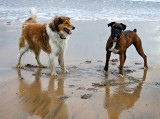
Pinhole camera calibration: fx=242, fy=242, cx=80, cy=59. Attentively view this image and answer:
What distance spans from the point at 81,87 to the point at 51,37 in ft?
5.84

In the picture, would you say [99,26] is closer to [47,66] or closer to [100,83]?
[47,66]

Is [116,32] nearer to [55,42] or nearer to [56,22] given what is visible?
[56,22]

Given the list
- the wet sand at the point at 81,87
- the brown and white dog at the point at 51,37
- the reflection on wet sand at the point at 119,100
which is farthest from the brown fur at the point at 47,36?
the reflection on wet sand at the point at 119,100

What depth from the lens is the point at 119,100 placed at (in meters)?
4.30

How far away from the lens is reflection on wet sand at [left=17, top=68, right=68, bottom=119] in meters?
3.79

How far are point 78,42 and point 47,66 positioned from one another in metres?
2.36

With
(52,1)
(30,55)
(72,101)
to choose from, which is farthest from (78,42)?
(52,1)

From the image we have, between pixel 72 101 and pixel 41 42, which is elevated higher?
pixel 41 42

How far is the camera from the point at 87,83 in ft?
17.5

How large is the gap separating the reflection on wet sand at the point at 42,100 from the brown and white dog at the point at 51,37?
3.51 ft

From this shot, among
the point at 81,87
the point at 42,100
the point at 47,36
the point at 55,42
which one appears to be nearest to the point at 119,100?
the point at 81,87

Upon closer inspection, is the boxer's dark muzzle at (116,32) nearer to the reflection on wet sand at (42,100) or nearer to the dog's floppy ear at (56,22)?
the dog's floppy ear at (56,22)

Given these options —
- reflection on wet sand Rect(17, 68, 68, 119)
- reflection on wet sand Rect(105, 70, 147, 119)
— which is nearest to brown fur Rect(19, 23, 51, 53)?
reflection on wet sand Rect(17, 68, 68, 119)

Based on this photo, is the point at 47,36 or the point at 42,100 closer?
the point at 42,100
